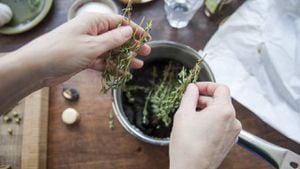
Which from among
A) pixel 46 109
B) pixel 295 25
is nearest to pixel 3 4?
pixel 46 109

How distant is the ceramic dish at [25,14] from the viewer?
723 mm

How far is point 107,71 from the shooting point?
525 mm

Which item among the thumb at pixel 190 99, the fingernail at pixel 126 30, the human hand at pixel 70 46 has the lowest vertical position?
the thumb at pixel 190 99

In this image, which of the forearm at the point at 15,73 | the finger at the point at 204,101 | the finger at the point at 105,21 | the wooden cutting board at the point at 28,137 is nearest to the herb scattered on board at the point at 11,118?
the wooden cutting board at the point at 28,137

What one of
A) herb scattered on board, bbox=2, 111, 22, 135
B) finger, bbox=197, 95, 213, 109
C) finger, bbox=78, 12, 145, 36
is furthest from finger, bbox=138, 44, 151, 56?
herb scattered on board, bbox=2, 111, 22, 135

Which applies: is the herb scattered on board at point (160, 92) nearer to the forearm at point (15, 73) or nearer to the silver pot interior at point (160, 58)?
the silver pot interior at point (160, 58)

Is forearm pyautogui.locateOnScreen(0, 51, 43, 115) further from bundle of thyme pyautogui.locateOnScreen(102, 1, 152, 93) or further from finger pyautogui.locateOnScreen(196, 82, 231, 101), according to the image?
finger pyautogui.locateOnScreen(196, 82, 231, 101)

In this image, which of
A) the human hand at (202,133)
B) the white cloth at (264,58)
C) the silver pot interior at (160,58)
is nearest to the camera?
the human hand at (202,133)

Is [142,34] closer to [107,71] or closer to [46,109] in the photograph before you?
[107,71]

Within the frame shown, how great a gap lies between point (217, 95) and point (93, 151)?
28 centimetres

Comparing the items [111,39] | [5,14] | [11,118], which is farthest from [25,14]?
[111,39]

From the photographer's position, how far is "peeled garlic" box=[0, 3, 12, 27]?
708 mm

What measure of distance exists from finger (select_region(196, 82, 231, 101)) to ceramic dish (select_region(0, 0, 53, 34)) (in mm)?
406

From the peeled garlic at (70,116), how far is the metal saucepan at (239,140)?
0.37 ft
